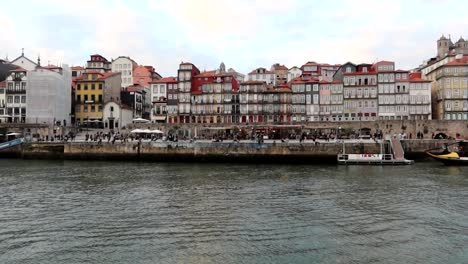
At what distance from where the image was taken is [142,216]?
61.3ft

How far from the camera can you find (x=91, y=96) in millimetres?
74250

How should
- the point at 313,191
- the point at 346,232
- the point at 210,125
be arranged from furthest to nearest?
the point at 210,125
the point at 313,191
the point at 346,232

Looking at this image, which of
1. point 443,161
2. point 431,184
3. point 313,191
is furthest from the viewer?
point 443,161

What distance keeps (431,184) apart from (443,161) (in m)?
15.1

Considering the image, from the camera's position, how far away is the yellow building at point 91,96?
73619 millimetres

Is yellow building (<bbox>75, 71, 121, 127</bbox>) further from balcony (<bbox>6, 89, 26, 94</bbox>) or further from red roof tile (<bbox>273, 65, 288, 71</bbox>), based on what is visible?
red roof tile (<bbox>273, 65, 288, 71</bbox>)

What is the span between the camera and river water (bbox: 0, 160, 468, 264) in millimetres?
13609

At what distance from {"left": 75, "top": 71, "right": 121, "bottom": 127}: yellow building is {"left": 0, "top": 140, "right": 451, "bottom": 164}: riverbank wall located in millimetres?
24109

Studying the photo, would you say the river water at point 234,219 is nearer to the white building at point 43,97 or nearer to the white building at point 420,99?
the white building at point 43,97

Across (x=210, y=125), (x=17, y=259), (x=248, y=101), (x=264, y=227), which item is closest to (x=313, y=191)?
(x=264, y=227)

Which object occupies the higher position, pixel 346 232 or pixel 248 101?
pixel 248 101

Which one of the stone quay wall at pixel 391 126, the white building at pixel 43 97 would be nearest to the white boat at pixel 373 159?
the stone quay wall at pixel 391 126

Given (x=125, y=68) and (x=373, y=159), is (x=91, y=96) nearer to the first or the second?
(x=125, y=68)

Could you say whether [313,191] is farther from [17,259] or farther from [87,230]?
[17,259]
